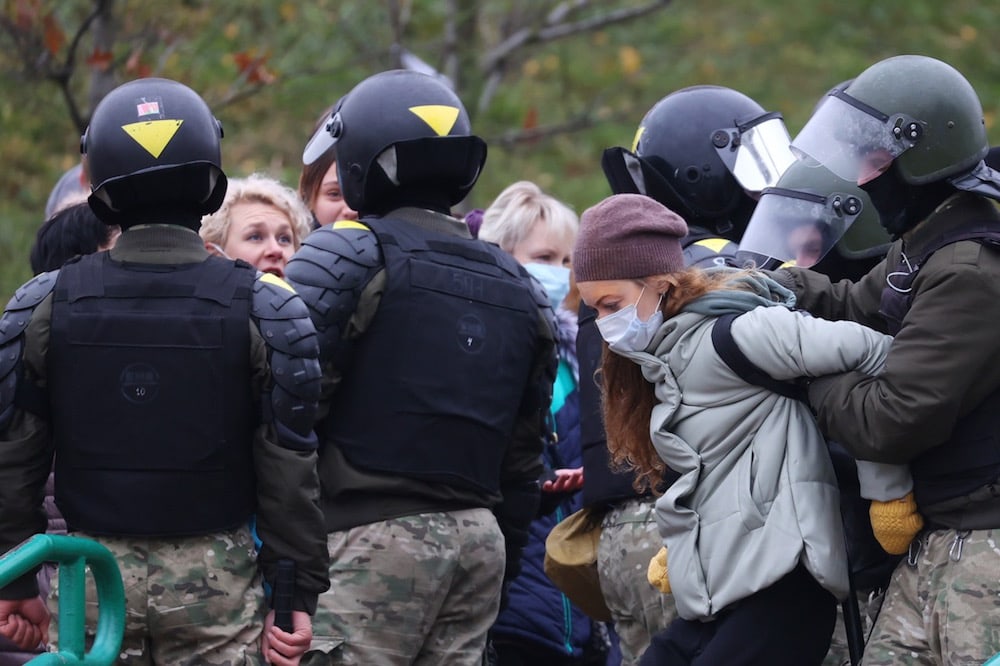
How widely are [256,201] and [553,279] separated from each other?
1301mm

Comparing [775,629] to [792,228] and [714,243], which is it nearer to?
[792,228]

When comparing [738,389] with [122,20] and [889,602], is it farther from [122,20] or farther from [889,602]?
[122,20]

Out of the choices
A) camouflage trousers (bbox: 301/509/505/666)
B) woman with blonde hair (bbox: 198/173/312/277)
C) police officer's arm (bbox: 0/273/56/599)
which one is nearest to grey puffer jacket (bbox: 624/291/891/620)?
camouflage trousers (bbox: 301/509/505/666)

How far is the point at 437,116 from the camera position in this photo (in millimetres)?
4871

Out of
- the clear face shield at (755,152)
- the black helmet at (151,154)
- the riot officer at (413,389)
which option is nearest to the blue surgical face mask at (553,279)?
the clear face shield at (755,152)

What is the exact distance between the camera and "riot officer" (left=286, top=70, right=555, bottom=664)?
4441mm

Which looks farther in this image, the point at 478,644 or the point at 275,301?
the point at 478,644

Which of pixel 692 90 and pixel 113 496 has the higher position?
pixel 692 90

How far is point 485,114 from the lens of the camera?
13359 mm

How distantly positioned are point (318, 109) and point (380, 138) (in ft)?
25.4

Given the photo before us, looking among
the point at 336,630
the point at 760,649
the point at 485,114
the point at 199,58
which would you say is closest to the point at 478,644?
the point at 336,630

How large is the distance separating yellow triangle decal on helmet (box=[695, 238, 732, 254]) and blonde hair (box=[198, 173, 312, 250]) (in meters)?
1.58

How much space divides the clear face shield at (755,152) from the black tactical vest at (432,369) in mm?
1084

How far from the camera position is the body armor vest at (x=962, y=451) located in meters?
3.85
